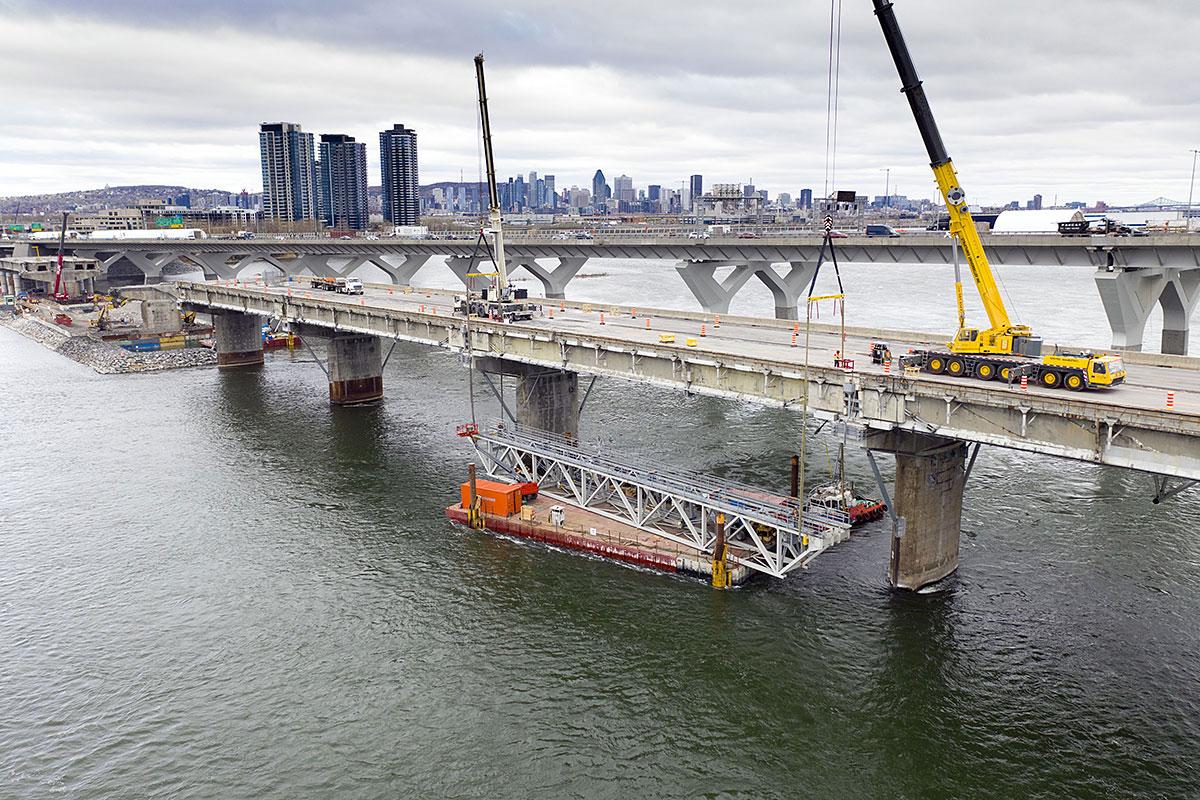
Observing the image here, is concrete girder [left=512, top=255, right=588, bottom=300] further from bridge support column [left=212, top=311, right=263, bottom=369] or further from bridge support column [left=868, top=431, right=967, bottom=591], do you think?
bridge support column [left=868, top=431, right=967, bottom=591]

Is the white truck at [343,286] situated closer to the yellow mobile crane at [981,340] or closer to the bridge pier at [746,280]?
the bridge pier at [746,280]

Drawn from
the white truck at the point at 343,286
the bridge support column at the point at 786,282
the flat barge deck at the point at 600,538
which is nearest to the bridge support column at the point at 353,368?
the white truck at the point at 343,286

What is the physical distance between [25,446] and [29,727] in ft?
128

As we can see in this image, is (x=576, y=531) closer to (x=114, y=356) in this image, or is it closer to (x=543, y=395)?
(x=543, y=395)

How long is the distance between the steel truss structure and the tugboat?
12.6 feet

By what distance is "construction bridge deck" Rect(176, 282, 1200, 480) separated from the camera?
88.7 feet

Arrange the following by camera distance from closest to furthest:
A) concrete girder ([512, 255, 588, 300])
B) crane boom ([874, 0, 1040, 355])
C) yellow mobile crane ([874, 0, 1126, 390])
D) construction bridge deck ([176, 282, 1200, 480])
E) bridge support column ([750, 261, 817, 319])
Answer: construction bridge deck ([176, 282, 1200, 480]) < yellow mobile crane ([874, 0, 1126, 390]) < crane boom ([874, 0, 1040, 355]) < bridge support column ([750, 261, 817, 319]) < concrete girder ([512, 255, 588, 300])

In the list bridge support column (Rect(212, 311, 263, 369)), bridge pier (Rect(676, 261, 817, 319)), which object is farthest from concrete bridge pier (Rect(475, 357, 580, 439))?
bridge support column (Rect(212, 311, 263, 369))

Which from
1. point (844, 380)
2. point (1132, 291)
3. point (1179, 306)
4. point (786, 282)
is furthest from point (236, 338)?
point (1179, 306)

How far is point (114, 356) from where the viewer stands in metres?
95.9


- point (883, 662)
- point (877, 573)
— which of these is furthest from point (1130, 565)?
point (883, 662)

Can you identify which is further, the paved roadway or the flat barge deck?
the flat barge deck

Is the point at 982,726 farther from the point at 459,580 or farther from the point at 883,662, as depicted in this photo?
the point at 459,580

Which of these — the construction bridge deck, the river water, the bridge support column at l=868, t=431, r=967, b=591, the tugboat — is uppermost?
the construction bridge deck
